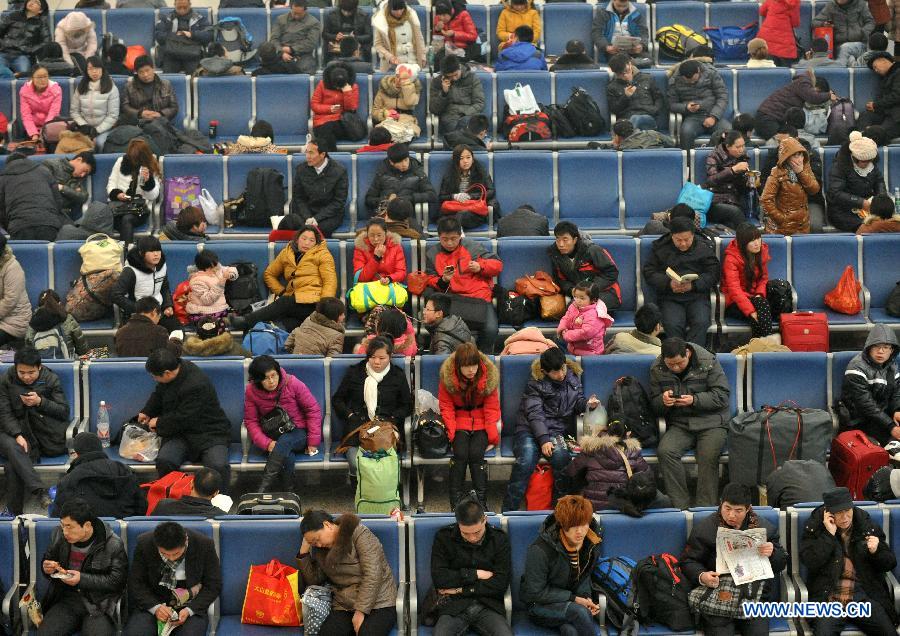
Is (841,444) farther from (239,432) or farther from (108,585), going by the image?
(108,585)

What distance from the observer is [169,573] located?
8406mm

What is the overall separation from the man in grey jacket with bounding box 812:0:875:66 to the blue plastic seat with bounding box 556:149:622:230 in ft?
13.7

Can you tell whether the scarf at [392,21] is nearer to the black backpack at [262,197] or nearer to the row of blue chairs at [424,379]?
the black backpack at [262,197]

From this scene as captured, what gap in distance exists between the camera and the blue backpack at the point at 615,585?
8422mm

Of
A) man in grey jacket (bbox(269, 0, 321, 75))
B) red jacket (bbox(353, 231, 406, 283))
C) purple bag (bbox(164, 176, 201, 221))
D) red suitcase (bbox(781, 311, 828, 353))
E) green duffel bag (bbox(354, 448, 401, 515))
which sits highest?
man in grey jacket (bbox(269, 0, 321, 75))

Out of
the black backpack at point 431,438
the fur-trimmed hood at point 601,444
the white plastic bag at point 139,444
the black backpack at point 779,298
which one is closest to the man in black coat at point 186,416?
the white plastic bag at point 139,444

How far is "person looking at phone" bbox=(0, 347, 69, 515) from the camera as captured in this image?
10.1m

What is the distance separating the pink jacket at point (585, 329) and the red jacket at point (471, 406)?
3.40 feet

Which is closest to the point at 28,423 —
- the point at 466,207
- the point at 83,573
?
the point at 83,573

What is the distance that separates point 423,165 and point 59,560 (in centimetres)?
612

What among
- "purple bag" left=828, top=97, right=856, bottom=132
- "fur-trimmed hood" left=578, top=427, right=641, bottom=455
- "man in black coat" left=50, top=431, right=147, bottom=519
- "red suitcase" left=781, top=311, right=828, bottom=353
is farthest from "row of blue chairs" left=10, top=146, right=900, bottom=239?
"man in black coat" left=50, top=431, right=147, bottom=519

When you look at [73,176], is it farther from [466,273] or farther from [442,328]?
[442,328]

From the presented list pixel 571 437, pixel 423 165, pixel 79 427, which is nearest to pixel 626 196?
pixel 423 165

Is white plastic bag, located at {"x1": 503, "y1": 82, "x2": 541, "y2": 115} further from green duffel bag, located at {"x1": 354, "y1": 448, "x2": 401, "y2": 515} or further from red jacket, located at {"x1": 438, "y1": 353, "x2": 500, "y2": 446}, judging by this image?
green duffel bag, located at {"x1": 354, "y1": 448, "x2": 401, "y2": 515}
